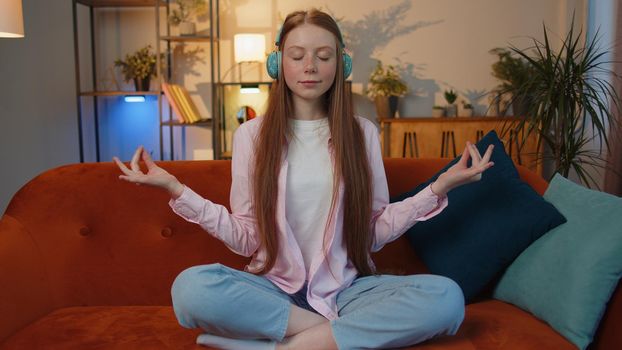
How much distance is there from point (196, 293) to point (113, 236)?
20.8 inches

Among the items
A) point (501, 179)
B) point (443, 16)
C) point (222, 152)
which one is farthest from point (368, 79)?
point (501, 179)

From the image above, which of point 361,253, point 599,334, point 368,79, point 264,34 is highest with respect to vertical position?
point 264,34

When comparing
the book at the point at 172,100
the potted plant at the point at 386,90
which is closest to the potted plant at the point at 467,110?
the potted plant at the point at 386,90

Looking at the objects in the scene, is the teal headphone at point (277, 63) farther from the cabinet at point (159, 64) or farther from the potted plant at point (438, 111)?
the potted plant at point (438, 111)

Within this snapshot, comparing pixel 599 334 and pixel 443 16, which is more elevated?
pixel 443 16

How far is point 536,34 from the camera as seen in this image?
5043 millimetres

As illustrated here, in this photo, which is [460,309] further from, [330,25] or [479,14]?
[479,14]

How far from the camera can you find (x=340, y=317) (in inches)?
60.2

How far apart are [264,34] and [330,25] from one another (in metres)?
3.50

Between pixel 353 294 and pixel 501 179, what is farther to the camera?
pixel 501 179

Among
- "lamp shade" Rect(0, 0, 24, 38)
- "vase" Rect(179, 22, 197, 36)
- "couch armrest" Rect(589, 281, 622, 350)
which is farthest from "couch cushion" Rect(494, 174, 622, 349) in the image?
"vase" Rect(179, 22, 197, 36)

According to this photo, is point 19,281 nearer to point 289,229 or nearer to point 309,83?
point 289,229

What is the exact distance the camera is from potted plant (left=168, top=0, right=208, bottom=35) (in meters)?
4.86

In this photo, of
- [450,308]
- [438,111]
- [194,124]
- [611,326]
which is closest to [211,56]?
[194,124]
